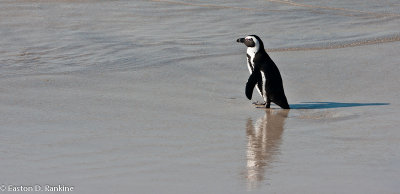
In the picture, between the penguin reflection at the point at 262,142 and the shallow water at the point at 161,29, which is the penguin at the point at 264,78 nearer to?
the penguin reflection at the point at 262,142

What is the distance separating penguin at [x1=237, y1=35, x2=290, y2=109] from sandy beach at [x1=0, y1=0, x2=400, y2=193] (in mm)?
103

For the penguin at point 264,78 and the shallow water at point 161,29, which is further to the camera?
the shallow water at point 161,29

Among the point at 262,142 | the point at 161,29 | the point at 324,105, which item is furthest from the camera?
the point at 161,29

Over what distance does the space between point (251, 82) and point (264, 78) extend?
19 cm

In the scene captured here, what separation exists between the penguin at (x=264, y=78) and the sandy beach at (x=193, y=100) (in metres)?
0.10

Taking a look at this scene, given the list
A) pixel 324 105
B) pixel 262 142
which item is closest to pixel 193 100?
pixel 324 105

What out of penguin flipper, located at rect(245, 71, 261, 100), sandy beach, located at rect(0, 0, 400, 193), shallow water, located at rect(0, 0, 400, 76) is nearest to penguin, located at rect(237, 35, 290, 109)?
penguin flipper, located at rect(245, 71, 261, 100)

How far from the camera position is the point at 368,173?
392cm

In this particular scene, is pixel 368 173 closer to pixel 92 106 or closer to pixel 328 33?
pixel 92 106

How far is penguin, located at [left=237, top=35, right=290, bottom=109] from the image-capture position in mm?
6078

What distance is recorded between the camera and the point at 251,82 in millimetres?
6191

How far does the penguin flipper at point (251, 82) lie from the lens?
6.05 meters

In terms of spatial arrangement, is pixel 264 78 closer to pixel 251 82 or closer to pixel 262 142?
pixel 251 82

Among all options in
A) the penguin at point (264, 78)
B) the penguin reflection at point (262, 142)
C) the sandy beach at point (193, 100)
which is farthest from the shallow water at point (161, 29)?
the penguin reflection at point (262, 142)
